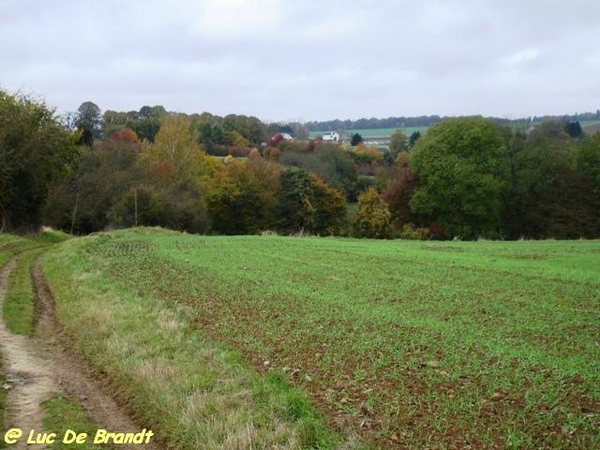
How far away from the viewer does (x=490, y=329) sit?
10766 mm

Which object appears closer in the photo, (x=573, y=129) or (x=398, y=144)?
(x=573, y=129)

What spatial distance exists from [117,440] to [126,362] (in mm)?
2679

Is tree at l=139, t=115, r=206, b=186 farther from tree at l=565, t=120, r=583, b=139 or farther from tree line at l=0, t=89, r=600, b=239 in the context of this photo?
tree at l=565, t=120, r=583, b=139

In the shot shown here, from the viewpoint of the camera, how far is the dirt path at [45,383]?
7.60 m

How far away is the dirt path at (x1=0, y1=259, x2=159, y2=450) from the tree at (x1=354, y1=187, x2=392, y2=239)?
47.4m

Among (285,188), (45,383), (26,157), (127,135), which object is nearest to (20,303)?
(45,383)

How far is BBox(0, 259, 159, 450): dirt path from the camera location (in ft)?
24.9

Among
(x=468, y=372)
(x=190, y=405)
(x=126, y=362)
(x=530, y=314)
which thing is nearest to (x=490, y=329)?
(x=530, y=314)

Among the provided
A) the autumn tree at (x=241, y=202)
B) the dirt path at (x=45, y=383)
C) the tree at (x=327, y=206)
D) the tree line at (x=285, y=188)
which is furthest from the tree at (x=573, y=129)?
the dirt path at (x=45, y=383)

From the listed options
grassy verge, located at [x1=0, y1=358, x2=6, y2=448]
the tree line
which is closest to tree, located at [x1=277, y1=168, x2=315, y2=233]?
the tree line

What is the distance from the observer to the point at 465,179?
2156 inches

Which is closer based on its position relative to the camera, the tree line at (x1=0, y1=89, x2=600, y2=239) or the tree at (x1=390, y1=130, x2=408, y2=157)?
the tree line at (x1=0, y1=89, x2=600, y2=239)

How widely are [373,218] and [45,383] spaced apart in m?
51.1

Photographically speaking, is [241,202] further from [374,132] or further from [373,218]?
[374,132]
